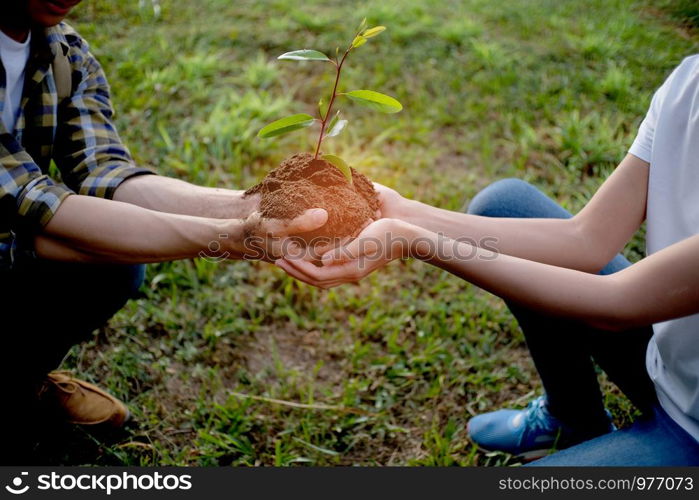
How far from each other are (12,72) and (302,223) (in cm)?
94

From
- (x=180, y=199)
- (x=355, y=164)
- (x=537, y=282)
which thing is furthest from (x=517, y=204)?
(x=355, y=164)

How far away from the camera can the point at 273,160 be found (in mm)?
3201

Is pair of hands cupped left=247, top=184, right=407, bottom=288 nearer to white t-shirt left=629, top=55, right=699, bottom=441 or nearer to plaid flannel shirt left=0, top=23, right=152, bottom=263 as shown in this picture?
plaid flannel shirt left=0, top=23, right=152, bottom=263

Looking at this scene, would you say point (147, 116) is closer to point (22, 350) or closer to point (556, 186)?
point (22, 350)

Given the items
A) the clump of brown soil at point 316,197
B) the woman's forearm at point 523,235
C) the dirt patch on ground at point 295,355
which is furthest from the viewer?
the dirt patch on ground at point 295,355

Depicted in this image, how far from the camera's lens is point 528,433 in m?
1.98

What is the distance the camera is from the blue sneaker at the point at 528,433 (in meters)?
1.98

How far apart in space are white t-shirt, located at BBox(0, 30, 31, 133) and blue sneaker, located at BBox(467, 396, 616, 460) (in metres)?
1.82

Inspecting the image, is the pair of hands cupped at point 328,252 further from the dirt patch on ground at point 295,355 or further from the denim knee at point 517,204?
the dirt patch on ground at point 295,355

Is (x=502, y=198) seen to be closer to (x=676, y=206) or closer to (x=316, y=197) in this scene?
(x=676, y=206)

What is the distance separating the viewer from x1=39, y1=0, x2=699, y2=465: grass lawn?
211cm

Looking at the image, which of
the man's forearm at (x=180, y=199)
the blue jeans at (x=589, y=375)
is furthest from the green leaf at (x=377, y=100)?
the blue jeans at (x=589, y=375)

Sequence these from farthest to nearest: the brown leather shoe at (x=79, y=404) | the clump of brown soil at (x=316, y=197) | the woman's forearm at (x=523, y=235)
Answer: the brown leather shoe at (x=79, y=404), the woman's forearm at (x=523, y=235), the clump of brown soil at (x=316, y=197)

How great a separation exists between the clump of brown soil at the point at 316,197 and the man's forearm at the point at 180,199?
0.09 m
